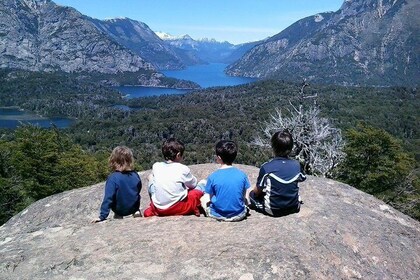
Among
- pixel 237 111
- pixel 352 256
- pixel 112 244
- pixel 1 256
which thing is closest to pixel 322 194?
pixel 352 256

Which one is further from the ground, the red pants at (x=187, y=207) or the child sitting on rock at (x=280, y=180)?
the child sitting on rock at (x=280, y=180)

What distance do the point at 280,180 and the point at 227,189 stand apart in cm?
101

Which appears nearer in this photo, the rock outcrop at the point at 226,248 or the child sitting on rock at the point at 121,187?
the rock outcrop at the point at 226,248

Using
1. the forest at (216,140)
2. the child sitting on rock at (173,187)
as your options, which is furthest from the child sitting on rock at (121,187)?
the forest at (216,140)

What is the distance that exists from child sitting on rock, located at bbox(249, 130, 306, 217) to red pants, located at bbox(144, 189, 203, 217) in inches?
51.6

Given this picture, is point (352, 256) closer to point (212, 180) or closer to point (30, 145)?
point (212, 180)

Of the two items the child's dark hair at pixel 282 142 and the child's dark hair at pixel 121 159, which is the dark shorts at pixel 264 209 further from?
the child's dark hair at pixel 121 159

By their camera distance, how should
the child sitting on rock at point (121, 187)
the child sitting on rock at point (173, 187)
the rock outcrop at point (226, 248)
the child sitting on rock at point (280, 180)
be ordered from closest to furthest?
the rock outcrop at point (226, 248), the child sitting on rock at point (280, 180), the child sitting on rock at point (173, 187), the child sitting on rock at point (121, 187)

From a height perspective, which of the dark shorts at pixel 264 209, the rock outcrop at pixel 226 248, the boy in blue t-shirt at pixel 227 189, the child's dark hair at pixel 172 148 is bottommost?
the rock outcrop at pixel 226 248

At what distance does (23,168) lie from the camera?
3438cm

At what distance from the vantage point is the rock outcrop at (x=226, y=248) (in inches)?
235

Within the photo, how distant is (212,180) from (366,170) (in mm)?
26217

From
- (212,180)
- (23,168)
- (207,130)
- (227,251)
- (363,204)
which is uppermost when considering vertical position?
(212,180)

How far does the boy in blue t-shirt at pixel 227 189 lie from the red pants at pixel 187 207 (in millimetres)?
456
